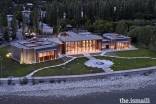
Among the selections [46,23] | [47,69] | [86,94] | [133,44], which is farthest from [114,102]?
[46,23]

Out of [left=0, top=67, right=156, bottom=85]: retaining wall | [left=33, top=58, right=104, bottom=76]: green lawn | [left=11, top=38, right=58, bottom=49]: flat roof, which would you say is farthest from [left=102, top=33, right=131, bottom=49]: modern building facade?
[left=0, top=67, right=156, bottom=85]: retaining wall

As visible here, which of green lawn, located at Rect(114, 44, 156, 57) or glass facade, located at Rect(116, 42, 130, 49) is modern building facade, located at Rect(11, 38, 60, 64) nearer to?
green lawn, located at Rect(114, 44, 156, 57)

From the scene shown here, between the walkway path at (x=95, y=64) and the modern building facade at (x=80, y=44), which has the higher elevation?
the modern building facade at (x=80, y=44)

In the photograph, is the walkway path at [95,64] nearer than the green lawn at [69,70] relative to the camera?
No

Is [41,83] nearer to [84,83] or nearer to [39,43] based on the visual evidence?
[84,83]

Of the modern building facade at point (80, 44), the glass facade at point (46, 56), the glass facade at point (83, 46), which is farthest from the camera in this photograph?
the glass facade at point (83, 46)

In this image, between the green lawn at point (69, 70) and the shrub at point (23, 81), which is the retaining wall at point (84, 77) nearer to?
the shrub at point (23, 81)

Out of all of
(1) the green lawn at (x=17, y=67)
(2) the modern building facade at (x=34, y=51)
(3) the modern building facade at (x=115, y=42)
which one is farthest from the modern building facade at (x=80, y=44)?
(1) the green lawn at (x=17, y=67)

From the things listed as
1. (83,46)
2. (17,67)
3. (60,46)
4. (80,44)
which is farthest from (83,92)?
(83,46)
